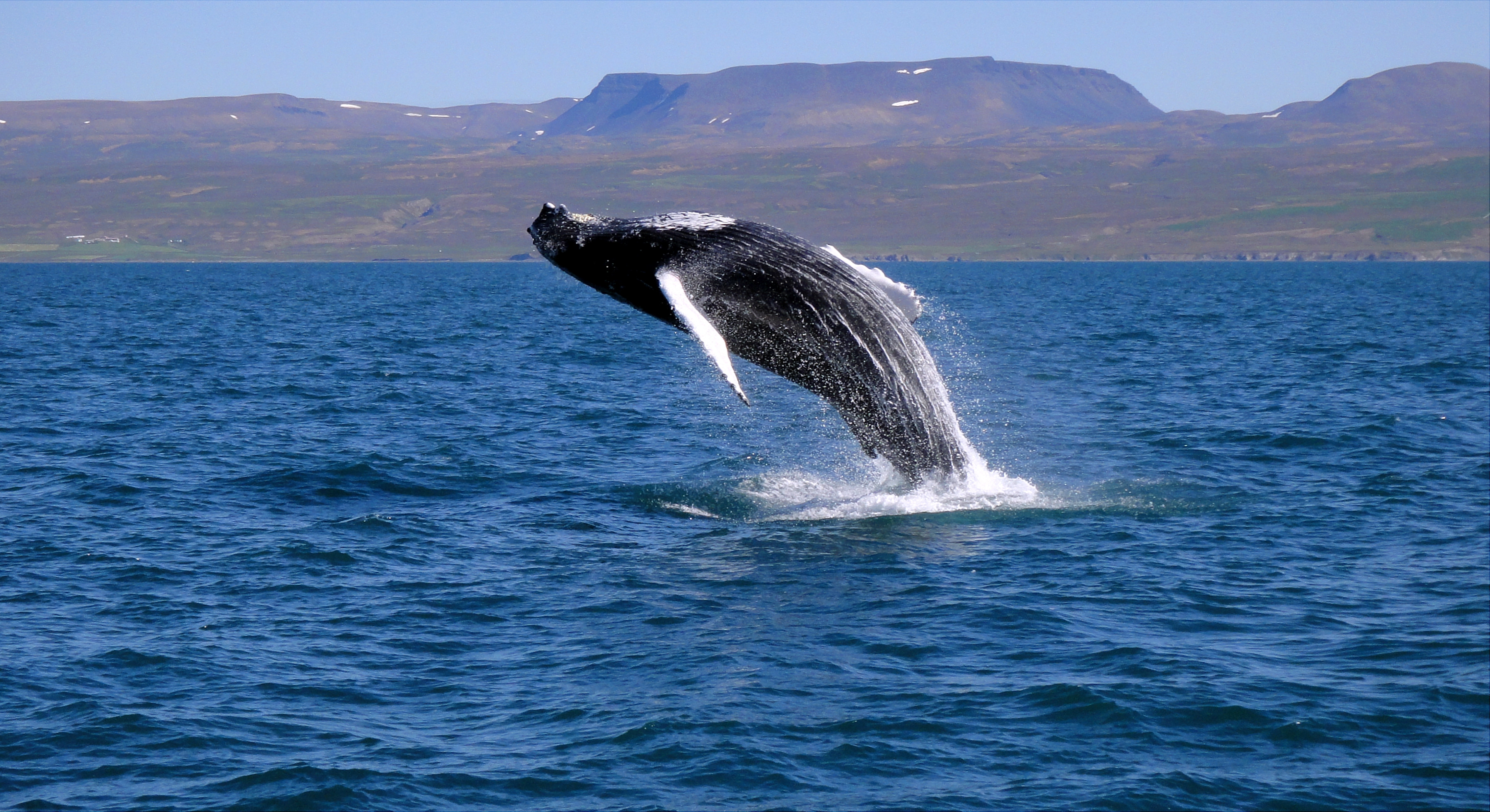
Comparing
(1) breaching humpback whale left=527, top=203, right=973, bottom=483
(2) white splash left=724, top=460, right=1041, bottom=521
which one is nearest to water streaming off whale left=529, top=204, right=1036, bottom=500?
(1) breaching humpback whale left=527, top=203, right=973, bottom=483

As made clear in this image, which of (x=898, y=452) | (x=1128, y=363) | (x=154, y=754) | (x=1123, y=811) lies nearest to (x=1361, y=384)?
(x=1128, y=363)

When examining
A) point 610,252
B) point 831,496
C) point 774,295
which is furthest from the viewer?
point 831,496

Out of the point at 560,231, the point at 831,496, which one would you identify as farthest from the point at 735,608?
the point at 831,496

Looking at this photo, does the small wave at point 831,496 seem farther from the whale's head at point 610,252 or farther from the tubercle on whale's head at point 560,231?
the tubercle on whale's head at point 560,231

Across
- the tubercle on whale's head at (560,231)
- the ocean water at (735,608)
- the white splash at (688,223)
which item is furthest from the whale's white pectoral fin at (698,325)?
the ocean water at (735,608)

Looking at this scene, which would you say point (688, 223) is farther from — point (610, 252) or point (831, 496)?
point (831, 496)

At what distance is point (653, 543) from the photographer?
17.1m

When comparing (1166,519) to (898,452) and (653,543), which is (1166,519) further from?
(653,543)

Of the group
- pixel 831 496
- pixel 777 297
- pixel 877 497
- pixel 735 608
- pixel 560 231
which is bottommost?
pixel 735 608

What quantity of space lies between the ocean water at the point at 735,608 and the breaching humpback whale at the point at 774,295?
2.15 meters

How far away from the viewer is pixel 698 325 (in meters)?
13.6

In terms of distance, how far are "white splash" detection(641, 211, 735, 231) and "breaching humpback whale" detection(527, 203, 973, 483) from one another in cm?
Result: 1

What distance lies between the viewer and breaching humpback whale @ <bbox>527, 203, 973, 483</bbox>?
47.8 ft

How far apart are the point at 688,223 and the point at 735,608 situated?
13.4ft
